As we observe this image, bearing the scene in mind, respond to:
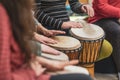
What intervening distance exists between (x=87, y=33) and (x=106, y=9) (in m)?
0.53

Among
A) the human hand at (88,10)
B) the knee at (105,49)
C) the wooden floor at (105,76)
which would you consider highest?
the human hand at (88,10)

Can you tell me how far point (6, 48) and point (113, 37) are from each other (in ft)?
6.01

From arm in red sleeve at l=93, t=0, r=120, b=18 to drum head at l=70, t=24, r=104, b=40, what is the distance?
0.38m

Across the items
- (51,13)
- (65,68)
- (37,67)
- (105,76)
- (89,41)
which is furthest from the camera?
(105,76)

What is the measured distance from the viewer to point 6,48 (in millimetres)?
1282

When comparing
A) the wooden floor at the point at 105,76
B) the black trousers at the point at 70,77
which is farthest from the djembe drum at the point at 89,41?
the black trousers at the point at 70,77

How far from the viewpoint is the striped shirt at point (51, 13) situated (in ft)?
8.35

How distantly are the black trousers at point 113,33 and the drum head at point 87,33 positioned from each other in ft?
1.13

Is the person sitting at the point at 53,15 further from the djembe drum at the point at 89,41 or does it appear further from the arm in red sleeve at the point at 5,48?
the arm in red sleeve at the point at 5,48

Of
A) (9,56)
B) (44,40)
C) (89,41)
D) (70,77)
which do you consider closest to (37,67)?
(70,77)

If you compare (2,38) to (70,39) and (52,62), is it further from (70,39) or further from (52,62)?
(70,39)

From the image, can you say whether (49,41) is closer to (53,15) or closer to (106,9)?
(53,15)

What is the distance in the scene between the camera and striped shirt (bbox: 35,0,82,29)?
8.35ft

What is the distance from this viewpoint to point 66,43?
2.29 m
